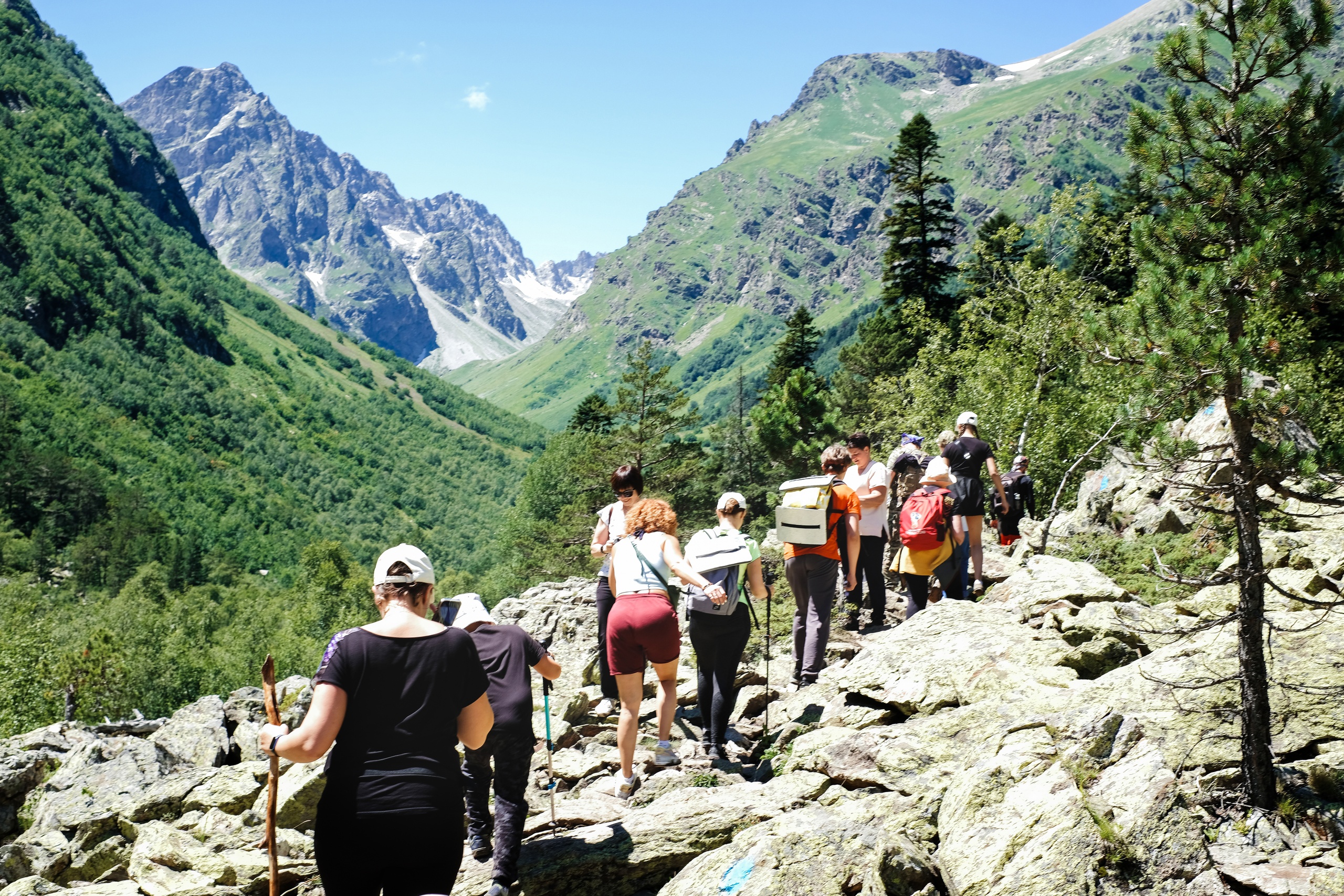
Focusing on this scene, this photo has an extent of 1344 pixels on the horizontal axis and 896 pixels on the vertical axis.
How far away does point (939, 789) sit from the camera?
5480mm

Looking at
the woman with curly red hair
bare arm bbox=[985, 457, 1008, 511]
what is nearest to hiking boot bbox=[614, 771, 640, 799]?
the woman with curly red hair

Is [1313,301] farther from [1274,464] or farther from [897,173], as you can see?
A: [897,173]

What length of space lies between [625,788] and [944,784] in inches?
98.2

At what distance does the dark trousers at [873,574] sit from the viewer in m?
10.4

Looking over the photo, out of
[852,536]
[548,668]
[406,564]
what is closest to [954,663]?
[852,536]

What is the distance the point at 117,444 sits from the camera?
401ft

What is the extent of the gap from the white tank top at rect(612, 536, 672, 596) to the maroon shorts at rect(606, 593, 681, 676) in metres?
0.06

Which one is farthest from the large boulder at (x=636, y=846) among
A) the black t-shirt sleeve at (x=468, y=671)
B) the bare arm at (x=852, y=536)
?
the bare arm at (x=852, y=536)

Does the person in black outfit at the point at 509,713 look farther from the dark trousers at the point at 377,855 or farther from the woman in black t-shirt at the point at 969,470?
the woman in black t-shirt at the point at 969,470

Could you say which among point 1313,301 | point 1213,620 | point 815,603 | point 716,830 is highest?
point 1313,301

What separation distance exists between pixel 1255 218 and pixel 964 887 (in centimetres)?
448

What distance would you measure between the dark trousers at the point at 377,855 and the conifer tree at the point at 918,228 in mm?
39401

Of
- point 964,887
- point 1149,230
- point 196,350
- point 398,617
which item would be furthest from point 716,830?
point 196,350

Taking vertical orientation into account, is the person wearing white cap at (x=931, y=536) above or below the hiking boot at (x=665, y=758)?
above
